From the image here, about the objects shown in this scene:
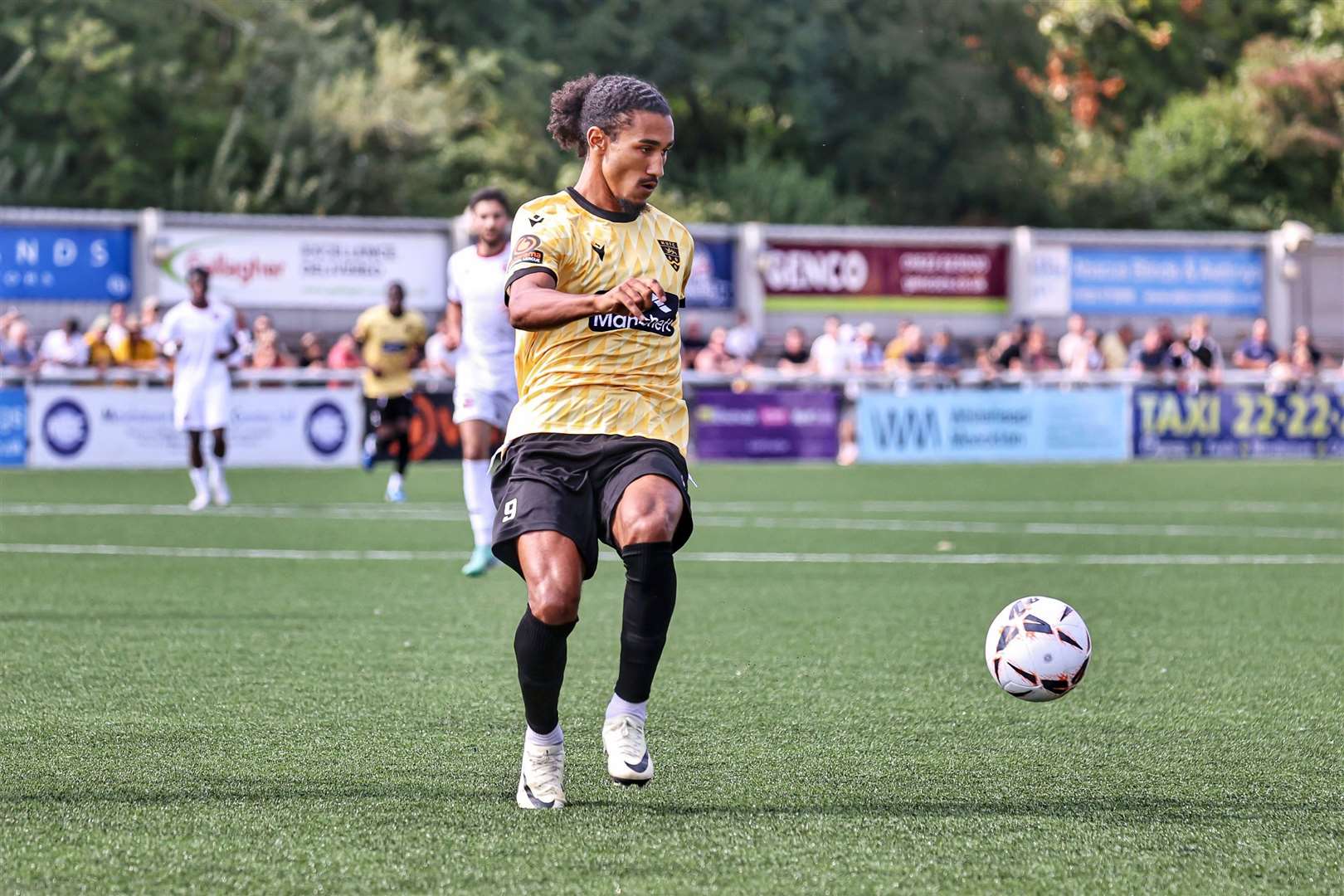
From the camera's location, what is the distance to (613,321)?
17.7 feet

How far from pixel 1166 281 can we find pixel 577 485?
35.1 m

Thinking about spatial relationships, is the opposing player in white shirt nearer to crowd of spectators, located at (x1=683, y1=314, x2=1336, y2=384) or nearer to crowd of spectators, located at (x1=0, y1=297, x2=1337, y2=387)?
crowd of spectators, located at (x1=0, y1=297, x2=1337, y2=387)

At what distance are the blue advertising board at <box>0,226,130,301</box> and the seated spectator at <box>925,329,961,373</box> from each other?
12763mm

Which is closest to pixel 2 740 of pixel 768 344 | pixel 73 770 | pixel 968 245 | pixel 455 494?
pixel 73 770

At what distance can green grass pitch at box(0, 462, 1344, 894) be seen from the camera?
14.6 feet

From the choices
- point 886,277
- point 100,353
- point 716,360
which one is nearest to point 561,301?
point 100,353

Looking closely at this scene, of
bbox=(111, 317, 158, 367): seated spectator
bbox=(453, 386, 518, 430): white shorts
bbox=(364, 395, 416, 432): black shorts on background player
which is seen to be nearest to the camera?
bbox=(453, 386, 518, 430): white shorts

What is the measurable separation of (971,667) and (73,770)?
3660 millimetres

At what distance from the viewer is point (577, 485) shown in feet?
17.3

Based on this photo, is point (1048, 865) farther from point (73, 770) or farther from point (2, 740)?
point (2, 740)

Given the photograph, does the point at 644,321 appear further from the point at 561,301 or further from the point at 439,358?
the point at 439,358

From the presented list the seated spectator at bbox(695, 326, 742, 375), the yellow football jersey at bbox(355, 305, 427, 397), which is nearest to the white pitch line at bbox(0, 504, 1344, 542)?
the yellow football jersey at bbox(355, 305, 427, 397)

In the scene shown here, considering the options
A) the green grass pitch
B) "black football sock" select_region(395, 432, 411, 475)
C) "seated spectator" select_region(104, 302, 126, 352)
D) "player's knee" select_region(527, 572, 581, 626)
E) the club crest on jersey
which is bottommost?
the green grass pitch

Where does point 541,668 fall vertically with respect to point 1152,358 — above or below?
below
